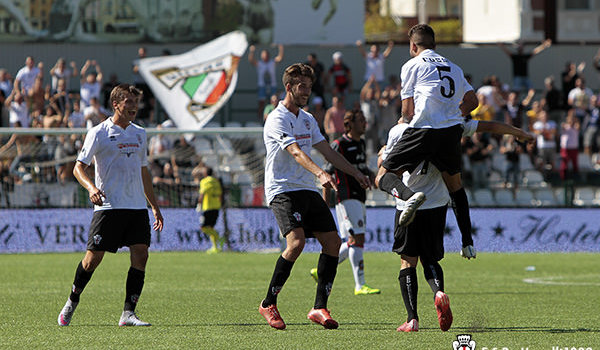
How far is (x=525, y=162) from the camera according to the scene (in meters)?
25.8

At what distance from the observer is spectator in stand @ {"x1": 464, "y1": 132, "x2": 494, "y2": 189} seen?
2279 centimetres

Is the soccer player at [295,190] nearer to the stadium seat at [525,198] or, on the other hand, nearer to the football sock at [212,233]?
the football sock at [212,233]

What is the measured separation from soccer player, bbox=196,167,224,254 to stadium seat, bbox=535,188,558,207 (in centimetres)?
684

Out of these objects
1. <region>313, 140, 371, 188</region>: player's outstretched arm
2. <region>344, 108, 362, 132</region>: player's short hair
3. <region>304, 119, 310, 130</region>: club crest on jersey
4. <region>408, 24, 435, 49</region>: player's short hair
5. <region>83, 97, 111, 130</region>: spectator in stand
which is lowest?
<region>83, 97, 111, 130</region>: spectator in stand

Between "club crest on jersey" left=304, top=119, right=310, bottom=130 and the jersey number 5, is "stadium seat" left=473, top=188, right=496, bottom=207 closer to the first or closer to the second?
"club crest on jersey" left=304, top=119, right=310, bottom=130

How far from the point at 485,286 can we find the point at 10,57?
19628 mm

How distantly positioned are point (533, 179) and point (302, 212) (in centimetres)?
1499

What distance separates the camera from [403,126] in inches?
350

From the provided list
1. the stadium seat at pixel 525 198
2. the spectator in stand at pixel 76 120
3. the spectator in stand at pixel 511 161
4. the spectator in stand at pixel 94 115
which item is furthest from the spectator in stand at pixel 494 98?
the spectator in stand at pixel 76 120

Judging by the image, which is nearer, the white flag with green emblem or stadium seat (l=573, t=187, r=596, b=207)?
stadium seat (l=573, t=187, r=596, b=207)

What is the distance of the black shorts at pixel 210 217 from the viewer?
70.8 ft

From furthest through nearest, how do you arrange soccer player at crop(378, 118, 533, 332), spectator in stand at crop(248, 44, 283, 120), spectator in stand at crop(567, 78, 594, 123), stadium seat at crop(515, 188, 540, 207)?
spectator in stand at crop(567, 78, 594, 123)
spectator in stand at crop(248, 44, 283, 120)
stadium seat at crop(515, 188, 540, 207)
soccer player at crop(378, 118, 533, 332)

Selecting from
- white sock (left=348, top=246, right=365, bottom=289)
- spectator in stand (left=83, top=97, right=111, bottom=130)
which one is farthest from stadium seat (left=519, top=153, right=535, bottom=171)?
white sock (left=348, top=246, right=365, bottom=289)

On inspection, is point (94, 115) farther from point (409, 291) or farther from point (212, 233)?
point (409, 291)
